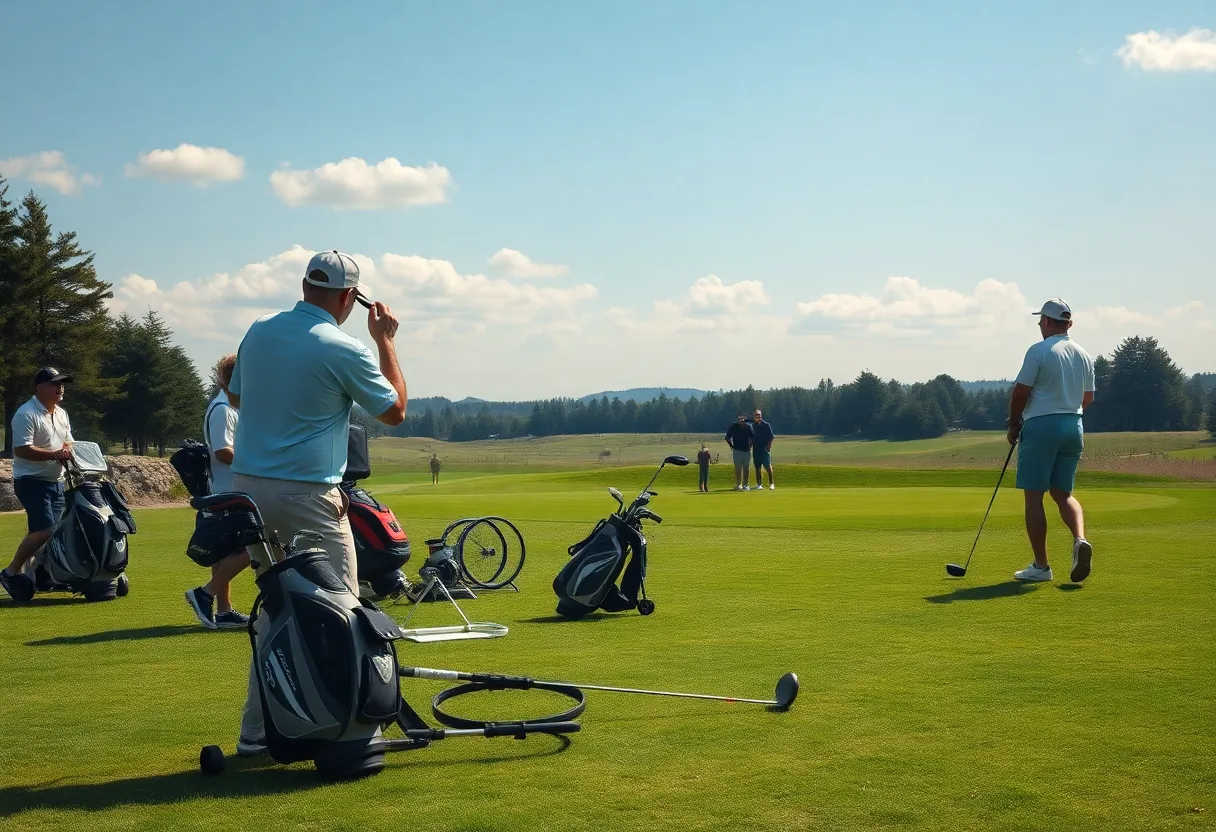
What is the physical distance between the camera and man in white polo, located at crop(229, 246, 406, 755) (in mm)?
5371

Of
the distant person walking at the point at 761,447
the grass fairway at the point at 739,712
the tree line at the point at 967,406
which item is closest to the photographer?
the grass fairway at the point at 739,712

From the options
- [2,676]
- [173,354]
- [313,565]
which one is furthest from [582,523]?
[173,354]

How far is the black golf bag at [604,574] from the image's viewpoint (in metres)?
9.59

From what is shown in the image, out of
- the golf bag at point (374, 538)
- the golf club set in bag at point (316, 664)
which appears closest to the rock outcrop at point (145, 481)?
the golf bag at point (374, 538)

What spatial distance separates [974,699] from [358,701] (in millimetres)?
3363

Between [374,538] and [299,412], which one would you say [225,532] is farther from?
[374,538]

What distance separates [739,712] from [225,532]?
284cm

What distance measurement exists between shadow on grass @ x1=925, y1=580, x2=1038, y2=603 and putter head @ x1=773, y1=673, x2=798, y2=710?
4304 mm

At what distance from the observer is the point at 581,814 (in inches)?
174

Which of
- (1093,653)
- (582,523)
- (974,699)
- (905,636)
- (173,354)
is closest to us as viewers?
(974,699)

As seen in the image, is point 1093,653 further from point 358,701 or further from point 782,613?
point 358,701

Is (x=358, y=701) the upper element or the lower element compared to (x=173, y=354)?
lower

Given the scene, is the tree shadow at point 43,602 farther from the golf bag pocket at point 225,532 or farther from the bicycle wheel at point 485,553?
the golf bag pocket at point 225,532

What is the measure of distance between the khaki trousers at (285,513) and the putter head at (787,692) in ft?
7.87
